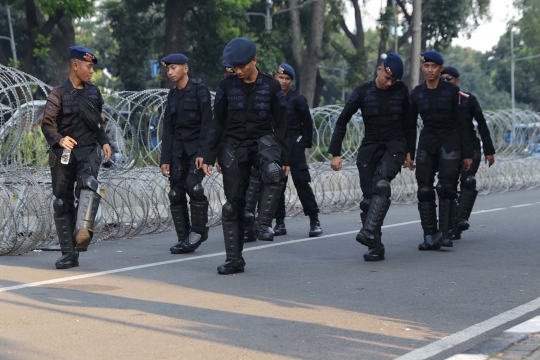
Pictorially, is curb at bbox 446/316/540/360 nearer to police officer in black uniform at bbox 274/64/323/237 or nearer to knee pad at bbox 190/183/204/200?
knee pad at bbox 190/183/204/200

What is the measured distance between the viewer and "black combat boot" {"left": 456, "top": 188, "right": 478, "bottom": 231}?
1111 cm

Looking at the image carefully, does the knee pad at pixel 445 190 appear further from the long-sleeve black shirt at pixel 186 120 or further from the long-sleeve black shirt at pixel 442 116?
the long-sleeve black shirt at pixel 186 120

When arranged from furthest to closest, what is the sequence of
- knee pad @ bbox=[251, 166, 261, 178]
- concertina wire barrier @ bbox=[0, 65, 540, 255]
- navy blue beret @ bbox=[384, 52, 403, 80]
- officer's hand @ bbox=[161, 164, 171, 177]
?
concertina wire barrier @ bbox=[0, 65, 540, 255] → officer's hand @ bbox=[161, 164, 171, 177] → navy blue beret @ bbox=[384, 52, 403, 80] → knee pad @ bbox=[251, 166, 261, 178]

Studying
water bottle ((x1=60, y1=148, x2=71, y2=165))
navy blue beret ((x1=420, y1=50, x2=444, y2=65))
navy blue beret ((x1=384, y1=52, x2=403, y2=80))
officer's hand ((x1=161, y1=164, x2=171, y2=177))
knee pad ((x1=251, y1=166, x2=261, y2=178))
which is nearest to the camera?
knee pad ((x1=251, y1=166, x2=261, y2=178))

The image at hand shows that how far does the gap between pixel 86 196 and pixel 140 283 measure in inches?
44.4

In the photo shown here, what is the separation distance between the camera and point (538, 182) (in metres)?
24.2

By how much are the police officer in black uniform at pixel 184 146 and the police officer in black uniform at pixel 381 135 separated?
137cm

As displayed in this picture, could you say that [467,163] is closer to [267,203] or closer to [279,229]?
[279,229]

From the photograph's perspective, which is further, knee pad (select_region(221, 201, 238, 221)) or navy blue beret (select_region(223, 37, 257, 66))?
knee pad (select_region(221, 201, 238, 221))

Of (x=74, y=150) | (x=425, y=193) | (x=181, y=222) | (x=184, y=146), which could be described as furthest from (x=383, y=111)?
(x=74, y=150)

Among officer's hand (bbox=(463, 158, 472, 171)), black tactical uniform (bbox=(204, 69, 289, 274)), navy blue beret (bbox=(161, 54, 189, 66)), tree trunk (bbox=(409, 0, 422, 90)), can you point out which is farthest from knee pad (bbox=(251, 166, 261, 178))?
tree trunk (bbox=(409, 0, 422, 90))

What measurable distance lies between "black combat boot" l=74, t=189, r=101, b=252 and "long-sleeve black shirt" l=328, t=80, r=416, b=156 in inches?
99.7

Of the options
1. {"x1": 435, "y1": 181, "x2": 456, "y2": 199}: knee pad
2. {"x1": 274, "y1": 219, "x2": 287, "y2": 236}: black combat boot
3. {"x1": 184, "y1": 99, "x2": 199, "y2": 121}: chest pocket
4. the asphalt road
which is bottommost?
the asphalt road

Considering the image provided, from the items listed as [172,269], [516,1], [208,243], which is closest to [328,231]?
[208,243]
